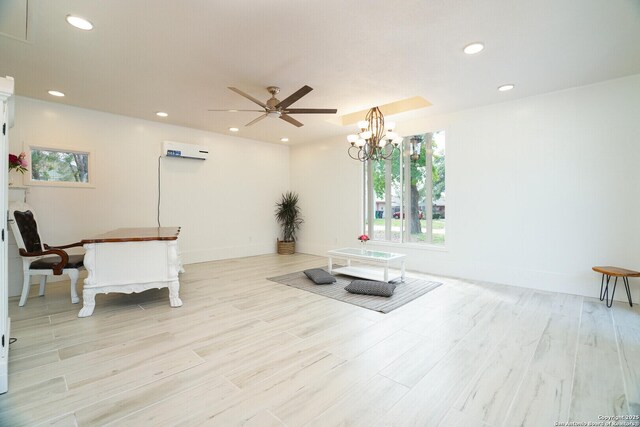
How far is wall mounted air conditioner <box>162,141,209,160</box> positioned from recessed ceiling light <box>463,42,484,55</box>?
473 cm

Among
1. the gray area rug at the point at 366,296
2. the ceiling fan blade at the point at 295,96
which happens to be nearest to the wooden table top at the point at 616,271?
the gray area rug at the point at 366,296

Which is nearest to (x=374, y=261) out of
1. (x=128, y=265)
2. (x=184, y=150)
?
(x=128, y=265)

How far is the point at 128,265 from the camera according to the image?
10.1 ft

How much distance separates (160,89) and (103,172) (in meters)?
1.95

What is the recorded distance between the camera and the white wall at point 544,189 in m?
3.42

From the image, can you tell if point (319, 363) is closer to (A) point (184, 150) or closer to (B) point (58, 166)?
(A) point (184, 150)

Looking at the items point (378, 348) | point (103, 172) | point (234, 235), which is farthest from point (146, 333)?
point (234, 235)

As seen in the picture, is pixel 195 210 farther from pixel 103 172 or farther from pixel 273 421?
pixel 273 421

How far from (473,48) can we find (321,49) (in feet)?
4.76

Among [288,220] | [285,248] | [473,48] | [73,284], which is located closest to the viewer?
[473,48]

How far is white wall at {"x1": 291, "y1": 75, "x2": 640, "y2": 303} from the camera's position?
11.2 ft

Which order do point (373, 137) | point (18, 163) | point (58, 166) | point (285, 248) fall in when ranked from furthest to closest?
point (285, 248)
point (58, 166)
point (373, 137)
point (18, 163)

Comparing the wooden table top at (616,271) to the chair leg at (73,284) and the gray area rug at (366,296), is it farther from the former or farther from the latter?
the chair leg at (73,284)

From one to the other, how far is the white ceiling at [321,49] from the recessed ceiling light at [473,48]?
62 millimetres
